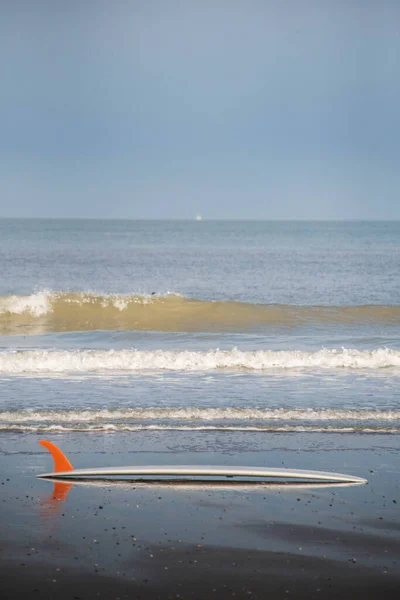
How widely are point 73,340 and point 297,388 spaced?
909 centimetres

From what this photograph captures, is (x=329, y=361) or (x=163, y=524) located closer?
(x=163, y=524)

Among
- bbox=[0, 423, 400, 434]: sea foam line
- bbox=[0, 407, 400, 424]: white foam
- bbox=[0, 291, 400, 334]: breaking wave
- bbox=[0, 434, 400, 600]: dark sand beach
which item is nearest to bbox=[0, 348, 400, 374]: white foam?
bbox=[0, 407, 400, 424]: white foam

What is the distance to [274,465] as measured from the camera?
8.68 meters

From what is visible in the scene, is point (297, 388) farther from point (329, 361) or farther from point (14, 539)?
point (14, 539)

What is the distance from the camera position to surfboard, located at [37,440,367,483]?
8.07m

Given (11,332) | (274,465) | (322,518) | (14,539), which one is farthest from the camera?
(11,332)

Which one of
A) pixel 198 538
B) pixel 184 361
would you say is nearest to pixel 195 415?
pixel 184 361

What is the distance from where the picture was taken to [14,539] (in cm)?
642

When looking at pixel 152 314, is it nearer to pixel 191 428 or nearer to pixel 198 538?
pixel 191 428

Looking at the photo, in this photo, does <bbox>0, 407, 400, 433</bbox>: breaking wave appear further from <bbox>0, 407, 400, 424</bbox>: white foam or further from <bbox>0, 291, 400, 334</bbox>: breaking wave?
<bbox>0, 291, 400, 334</bbox>: breaking wave

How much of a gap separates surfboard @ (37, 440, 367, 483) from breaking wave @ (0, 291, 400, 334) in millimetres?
16535

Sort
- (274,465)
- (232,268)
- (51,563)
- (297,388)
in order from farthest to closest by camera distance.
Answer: (232,268), (297,388), (274,465), (51,563)

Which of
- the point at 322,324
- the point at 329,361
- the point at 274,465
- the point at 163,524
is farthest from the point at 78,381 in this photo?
the point at 322,324

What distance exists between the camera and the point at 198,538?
6.51m
